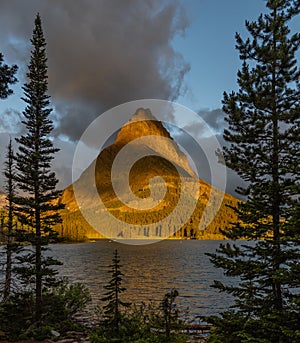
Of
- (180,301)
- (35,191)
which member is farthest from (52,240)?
(180,301)

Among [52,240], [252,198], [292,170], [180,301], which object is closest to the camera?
[292,170]

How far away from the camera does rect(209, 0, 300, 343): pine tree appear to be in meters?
14.9

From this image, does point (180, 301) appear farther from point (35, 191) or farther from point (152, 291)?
point (35, 191)

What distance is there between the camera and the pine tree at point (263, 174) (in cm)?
1494

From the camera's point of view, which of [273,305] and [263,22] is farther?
[263,22]

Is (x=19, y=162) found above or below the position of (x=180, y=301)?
above

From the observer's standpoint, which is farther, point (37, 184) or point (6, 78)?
point (37, 184)

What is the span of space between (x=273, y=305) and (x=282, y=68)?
1146cm

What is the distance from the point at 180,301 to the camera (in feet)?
134

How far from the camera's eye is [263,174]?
1612cm

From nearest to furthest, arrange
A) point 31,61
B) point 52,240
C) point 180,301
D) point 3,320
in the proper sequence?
1. point 3,320
2. point 52,240
3. point 31,61
4. point 180,301

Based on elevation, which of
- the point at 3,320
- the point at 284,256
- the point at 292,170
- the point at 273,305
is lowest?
the point at 3,320

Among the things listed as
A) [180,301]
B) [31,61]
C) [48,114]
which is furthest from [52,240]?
[180,301]

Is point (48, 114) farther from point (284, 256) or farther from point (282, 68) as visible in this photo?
point (284, 256)
